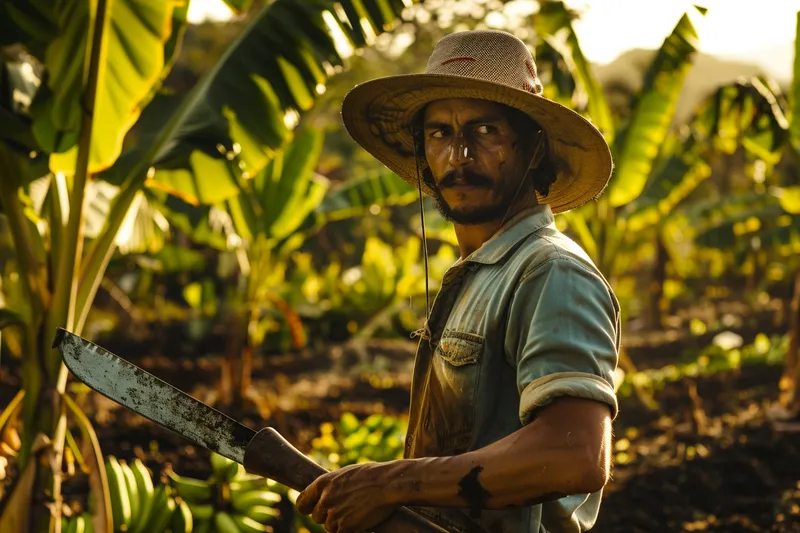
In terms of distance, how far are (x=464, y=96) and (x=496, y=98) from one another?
10cm

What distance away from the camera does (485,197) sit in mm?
1741

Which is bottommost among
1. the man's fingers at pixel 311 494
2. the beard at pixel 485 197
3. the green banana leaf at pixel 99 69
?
the man's fingers at pixel 311 494

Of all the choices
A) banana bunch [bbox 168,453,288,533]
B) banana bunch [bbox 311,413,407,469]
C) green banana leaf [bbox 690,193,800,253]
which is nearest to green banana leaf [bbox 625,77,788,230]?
green banana leaf [bbox 690,193,800,253]

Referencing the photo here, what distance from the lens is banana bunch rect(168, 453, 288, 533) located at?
3.96 m

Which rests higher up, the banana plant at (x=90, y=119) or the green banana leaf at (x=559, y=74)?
the banana plant at (x=90, y=119)

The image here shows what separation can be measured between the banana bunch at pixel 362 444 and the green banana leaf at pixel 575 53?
2798 millimetres

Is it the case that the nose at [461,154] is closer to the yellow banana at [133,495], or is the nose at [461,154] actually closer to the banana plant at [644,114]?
the yellow banana at [133,495]

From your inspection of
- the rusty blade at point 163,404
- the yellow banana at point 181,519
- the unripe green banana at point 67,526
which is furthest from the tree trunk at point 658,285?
the rusty blade at point 163,404

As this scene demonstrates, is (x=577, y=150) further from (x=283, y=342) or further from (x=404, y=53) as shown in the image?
(x=404, y=53)

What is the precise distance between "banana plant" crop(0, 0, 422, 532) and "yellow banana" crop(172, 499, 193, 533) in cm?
57

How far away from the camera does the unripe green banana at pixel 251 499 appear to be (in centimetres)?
408

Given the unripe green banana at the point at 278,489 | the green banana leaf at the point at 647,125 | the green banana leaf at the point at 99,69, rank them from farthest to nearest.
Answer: the green banana leaf at the point at 647,125 < the unripe green banana at the point at 278,489 < the green banana leaf at the point at 99,69

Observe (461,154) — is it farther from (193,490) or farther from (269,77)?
(193,490)

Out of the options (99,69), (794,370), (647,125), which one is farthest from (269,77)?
(794,370)
